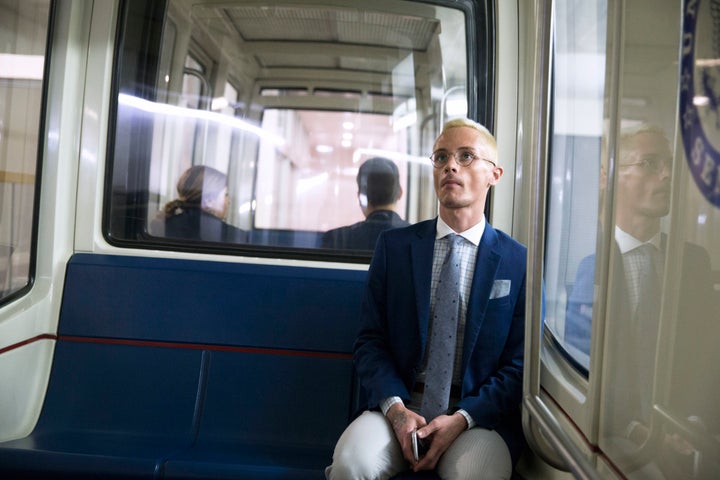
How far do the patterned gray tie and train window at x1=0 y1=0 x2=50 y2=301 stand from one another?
1.71 m

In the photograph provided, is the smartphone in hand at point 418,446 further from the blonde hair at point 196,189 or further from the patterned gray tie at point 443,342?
the blonde hair at point 196,189

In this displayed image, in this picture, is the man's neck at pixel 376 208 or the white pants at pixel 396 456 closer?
the white pants at pixel 396 456

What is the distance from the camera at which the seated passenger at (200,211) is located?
302cm

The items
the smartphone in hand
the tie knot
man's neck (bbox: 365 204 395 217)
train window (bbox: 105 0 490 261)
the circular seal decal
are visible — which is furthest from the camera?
man's neck (bbox: 365 204 395 217)

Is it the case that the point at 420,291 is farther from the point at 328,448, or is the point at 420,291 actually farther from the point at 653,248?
the point at 653,248

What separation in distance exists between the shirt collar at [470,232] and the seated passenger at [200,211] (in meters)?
1.01

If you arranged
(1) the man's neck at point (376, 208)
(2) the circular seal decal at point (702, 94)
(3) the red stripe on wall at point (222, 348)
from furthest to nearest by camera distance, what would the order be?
(1) the man's neck at point (376, 208) < (3) the red stripe on wall at point (222, 348) < (2) the circular seal decal at point (702, 94)

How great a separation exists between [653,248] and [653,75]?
276 mm

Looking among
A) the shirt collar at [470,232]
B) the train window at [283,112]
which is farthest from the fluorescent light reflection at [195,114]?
the shirt collar at [470,232]

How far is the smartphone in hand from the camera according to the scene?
2.03 m

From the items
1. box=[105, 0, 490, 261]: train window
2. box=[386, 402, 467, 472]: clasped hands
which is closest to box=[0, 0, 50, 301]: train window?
box=[105, 0, 490, 261]: train window

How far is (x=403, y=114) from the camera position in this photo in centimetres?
330

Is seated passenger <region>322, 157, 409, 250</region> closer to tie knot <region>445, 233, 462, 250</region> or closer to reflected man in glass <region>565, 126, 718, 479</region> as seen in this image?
tie knot <region>445, 233, 462, 250</region>

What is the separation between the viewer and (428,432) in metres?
2.06
